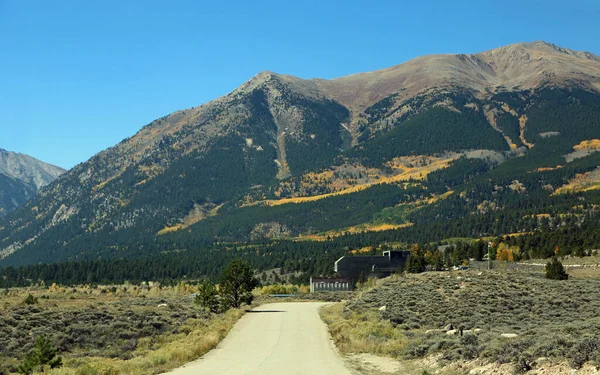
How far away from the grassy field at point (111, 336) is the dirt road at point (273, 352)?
1.12 metres

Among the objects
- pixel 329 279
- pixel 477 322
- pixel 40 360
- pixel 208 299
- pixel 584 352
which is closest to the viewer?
pixel 584 352

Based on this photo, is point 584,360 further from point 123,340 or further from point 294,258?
point 294,258

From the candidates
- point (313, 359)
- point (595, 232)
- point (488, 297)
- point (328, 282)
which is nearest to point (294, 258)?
point (328, 282)

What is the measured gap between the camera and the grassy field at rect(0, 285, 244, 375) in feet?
103

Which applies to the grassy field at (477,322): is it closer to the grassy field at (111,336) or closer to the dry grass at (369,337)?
the dry grass at (369,337)

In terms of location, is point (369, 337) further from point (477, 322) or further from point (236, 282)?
point (236, 282)

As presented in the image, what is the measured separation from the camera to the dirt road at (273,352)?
1164 inches

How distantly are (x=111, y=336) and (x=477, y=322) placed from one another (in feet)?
78.5

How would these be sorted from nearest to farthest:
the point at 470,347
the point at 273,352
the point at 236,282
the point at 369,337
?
the point at 470,347, the point at 273,352, the point at 369,337, the point at 236,282

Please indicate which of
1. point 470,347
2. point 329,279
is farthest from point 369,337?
point 329,279

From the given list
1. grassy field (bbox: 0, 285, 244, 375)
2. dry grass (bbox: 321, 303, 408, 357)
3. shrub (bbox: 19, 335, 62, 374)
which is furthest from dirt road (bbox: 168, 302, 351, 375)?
shrub (bbox: 19, 335, 62, 374)

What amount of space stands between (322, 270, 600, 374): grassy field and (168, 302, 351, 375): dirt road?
187cm

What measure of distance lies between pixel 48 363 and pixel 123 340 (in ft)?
35.2

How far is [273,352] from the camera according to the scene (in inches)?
1415
